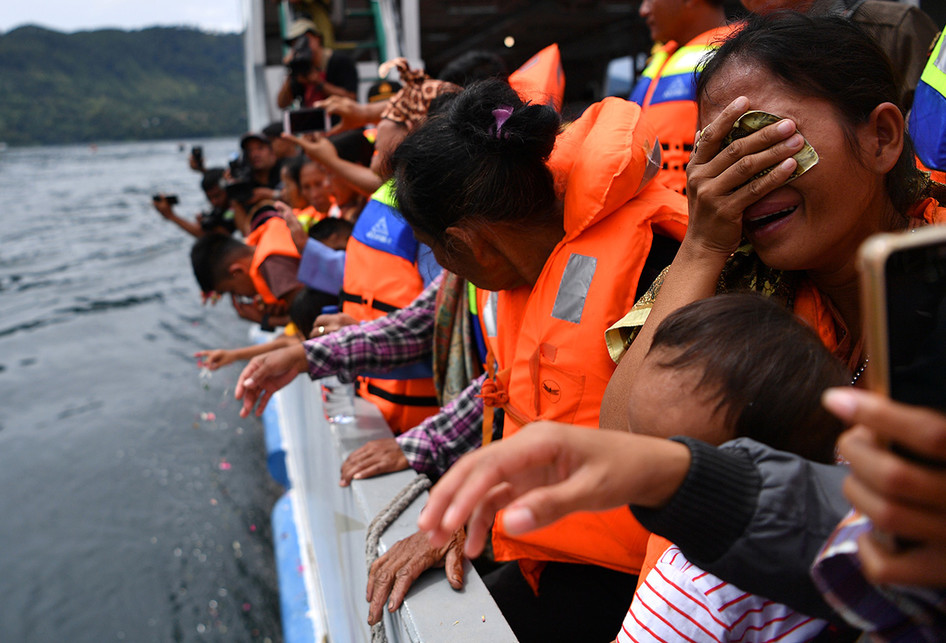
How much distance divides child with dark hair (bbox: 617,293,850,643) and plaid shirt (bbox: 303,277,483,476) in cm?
100

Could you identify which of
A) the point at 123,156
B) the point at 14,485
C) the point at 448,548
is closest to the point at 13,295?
the point at 14,485

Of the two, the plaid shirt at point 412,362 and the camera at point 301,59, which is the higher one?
the camera at point 301,59

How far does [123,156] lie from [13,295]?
4150 centimetres

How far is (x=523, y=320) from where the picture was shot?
4.97ft

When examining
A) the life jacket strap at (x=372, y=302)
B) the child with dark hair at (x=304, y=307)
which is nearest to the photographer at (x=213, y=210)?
the child with dark hair at (x=304, y=307)

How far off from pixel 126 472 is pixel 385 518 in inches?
222

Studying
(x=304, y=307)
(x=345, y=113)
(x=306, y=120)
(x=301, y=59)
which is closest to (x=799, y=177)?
(x=304, y=307)

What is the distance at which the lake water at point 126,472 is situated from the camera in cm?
436

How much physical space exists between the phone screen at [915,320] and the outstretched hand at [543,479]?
20 cm

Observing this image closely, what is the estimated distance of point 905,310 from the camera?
0.48 m

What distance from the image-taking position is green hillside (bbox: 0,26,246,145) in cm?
6862

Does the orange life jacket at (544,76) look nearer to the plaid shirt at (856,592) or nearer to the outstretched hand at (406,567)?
the outstretched hand at (406,567)

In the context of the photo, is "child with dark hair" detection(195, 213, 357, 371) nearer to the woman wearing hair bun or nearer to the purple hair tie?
the woman wearing hair bun

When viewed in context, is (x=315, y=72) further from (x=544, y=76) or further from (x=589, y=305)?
(x=589, y=305)
